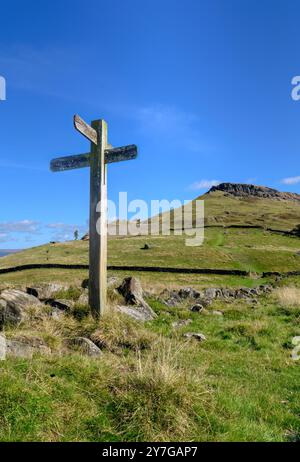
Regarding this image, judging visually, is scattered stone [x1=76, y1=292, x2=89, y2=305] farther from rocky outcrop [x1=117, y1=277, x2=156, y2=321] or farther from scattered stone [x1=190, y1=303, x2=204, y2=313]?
scattered stone [x1=190, y1=303, x2=204, y2=313]

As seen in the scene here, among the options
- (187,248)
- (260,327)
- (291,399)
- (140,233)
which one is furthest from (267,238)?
(291,399)

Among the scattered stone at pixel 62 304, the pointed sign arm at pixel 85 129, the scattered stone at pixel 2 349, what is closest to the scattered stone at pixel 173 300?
the scattered stone at pixel 62 304

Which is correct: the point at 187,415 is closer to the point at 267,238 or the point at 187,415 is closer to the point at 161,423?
the point at 161,423

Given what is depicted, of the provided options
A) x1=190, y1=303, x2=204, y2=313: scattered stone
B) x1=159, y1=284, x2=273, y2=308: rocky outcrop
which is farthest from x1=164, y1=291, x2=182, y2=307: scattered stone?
x1=190, y1=303, x2=204, y2=313: scattered stone

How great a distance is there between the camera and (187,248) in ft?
250

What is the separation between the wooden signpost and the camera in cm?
1026

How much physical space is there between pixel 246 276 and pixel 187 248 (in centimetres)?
2464

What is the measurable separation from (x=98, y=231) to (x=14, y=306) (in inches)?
99.9

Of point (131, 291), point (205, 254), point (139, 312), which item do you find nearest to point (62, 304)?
point (139, 312)

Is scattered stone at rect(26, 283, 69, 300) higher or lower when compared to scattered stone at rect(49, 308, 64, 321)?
higher

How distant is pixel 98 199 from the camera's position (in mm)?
10367

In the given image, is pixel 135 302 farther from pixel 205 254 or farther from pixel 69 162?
pixel 205 254

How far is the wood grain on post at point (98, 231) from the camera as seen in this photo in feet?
33.7
